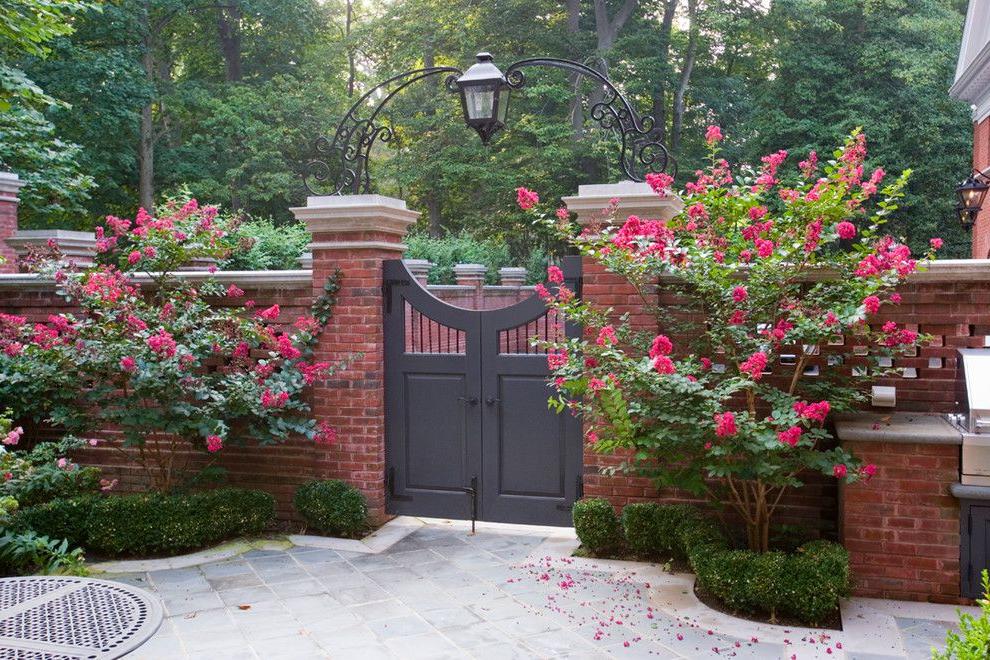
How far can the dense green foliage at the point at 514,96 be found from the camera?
844 inches

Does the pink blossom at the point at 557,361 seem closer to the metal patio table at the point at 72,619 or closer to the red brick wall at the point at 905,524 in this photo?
the red brick wall at the point at 905,524

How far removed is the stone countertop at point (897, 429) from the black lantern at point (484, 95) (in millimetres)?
3096

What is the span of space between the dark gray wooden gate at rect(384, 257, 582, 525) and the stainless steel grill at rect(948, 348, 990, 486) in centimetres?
238

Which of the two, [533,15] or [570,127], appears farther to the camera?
[533,15]

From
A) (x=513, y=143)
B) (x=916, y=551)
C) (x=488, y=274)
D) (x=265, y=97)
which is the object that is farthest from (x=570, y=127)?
(x=916, y=551)

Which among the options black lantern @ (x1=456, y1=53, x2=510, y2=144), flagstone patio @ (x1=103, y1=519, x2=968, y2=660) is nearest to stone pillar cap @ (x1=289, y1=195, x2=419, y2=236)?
black lantern @ (x1=456, y1=53, x2=510, y2=144)

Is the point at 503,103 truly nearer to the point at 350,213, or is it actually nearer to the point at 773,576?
the point at 350,213

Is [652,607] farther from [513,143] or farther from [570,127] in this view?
[513,143]

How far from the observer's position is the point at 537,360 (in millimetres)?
6047

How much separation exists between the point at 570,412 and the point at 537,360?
0.43 m

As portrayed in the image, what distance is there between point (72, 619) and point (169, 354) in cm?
288

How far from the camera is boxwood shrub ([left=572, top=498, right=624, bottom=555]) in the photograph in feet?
18.4

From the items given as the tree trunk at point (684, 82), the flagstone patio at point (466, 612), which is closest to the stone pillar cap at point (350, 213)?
the flagstone patio at point (466, 612)

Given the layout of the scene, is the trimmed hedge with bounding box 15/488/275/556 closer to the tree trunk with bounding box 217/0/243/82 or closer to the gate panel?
the gate panel
